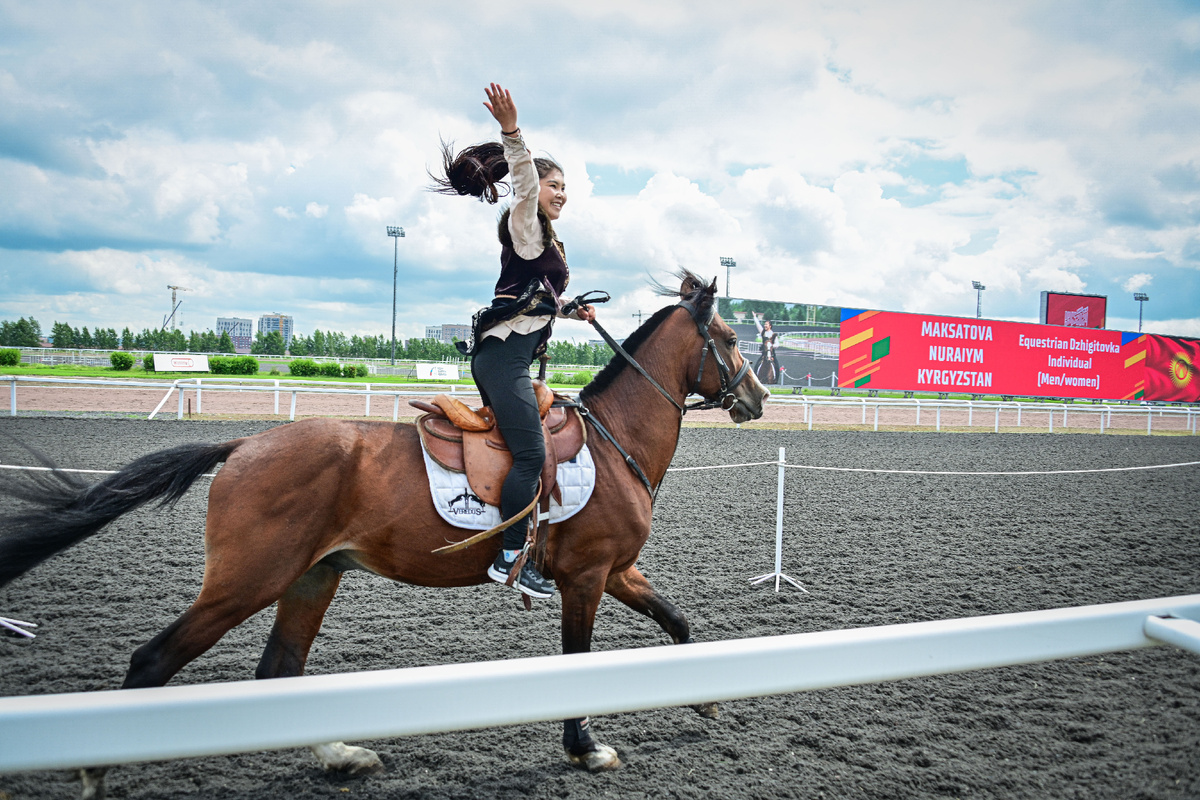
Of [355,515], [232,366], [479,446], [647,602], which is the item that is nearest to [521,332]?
[479,446]

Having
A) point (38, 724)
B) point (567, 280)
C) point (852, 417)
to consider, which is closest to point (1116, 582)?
point (567, 280)

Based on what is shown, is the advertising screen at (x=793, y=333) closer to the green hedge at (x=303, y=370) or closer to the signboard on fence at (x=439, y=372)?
the signboard on fence at (x=439, y=372)

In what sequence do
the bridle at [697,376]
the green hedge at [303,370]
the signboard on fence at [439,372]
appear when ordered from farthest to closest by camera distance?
the green hedge at [303,370]
the signboard on fence at [439,372]
the bridle at [697,376]

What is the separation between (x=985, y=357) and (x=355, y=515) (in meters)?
32.7

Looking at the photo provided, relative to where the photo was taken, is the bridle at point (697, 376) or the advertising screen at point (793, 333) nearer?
the bridle at point (697, 376)

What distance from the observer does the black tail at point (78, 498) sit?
8.45 feet

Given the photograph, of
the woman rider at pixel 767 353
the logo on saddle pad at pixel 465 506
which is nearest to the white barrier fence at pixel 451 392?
the woman rider at pixel 767 353

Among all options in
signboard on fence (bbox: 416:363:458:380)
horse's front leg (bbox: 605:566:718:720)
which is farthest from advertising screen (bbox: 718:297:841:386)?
horse's front leg (bbox: 605:566:718:720)

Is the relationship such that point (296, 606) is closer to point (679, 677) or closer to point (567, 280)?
point (567, 280)

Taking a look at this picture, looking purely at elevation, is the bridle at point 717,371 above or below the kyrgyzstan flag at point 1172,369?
below

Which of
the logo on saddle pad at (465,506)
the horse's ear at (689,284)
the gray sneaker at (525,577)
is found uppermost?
the horse's ear at (689,284)

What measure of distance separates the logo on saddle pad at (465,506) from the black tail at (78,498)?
101 cm

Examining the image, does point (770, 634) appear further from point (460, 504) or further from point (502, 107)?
point (502, 107)

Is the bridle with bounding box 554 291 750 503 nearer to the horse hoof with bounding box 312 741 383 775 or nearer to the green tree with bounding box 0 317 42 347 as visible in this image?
the horse hoof with bounding box 312 741 383 775
